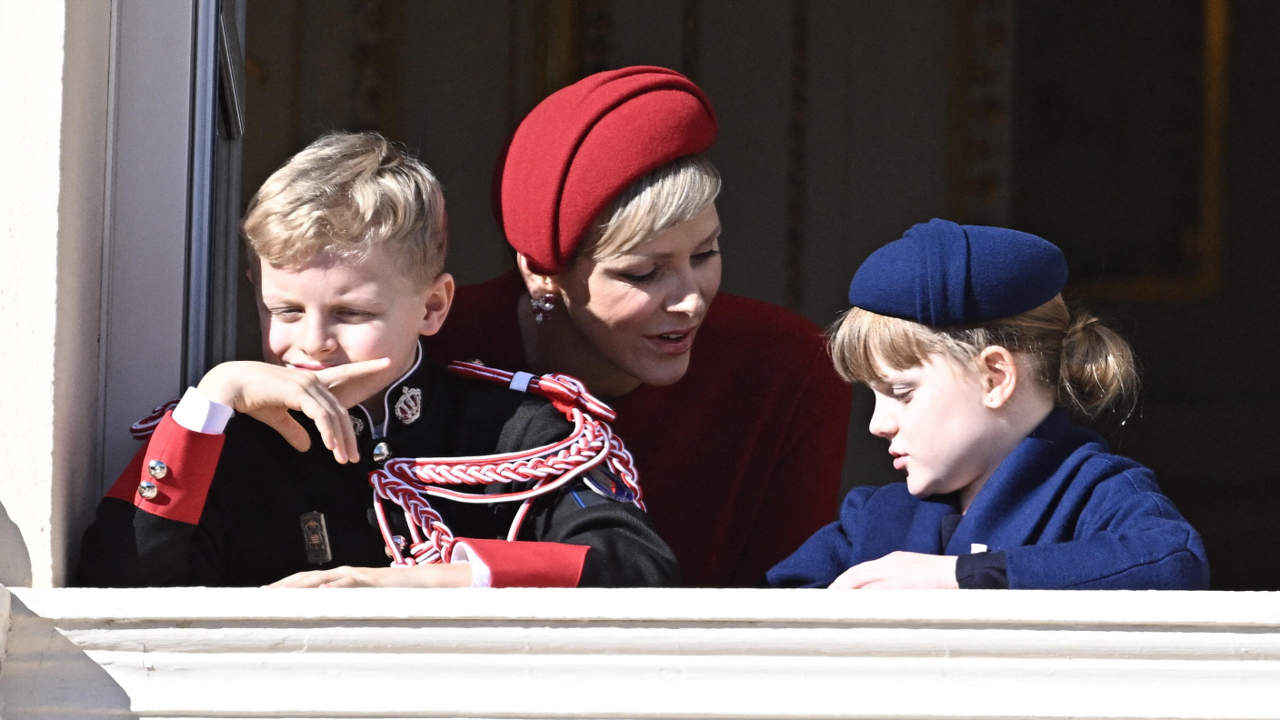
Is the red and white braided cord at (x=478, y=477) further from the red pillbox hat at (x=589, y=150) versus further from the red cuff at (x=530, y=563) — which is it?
the red pillbox hat at (x=589, y=150)

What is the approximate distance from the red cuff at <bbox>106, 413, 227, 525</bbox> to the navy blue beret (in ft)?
2.37

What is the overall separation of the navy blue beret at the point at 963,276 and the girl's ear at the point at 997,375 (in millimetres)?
40

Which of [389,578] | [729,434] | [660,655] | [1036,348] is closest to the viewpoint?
[660,655]

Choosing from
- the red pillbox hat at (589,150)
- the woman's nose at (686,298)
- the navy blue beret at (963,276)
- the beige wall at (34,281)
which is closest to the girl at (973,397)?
the navy blue beret at (963,276)

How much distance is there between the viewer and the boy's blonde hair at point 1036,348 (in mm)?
1891

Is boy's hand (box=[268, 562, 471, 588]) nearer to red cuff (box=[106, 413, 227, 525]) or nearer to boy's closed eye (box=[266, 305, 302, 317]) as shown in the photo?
red cuff (box=[106, 413, 227, 525])

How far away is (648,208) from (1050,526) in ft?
2.10

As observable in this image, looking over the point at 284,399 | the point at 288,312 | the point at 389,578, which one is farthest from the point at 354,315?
the point at 389,578

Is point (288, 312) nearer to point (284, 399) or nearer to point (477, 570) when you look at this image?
point (284, 399)

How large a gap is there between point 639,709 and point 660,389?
0.93 metres

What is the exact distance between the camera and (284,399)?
1643 millimetres

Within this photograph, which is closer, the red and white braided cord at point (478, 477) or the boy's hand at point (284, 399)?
the boy's hand at point (284, 399)

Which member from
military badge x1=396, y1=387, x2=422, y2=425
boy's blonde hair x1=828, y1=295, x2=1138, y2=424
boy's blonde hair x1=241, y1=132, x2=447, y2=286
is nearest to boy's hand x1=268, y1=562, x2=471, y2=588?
military badge x1=396, y1=387, x2=422, y2=425

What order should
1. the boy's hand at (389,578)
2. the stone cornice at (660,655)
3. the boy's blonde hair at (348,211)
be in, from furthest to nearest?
the boy's blonde hair at (348,211) < the boy's hand at (389,578) < the stone cornice at (660,655)
